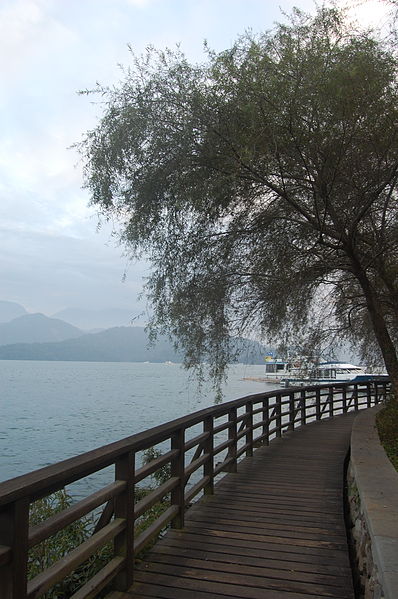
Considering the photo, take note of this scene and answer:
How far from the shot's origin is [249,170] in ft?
21.9

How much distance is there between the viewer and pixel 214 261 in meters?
8.34

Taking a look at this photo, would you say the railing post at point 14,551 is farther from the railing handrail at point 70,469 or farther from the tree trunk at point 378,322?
the tree trunk at point 378,322

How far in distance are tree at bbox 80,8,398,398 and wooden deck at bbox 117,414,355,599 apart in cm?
322

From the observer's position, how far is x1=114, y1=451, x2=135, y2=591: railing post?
3355 mm

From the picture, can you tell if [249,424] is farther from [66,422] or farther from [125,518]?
[66,422]

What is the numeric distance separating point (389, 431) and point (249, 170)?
4721 millimetres

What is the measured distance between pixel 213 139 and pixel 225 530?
4693 millimetres

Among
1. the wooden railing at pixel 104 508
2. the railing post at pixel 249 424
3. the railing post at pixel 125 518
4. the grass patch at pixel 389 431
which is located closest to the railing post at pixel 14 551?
the wooden railing at pixel 104 508

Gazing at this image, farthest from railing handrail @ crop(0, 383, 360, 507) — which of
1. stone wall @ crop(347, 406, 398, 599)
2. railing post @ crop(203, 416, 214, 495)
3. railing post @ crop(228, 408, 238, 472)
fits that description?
railing post @ crop(228, 408, 238, 472)

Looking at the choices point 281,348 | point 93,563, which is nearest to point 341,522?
point 93,563

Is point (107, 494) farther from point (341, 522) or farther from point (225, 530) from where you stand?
point (341, 522)

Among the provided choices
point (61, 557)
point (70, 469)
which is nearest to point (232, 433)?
point (61, 557)

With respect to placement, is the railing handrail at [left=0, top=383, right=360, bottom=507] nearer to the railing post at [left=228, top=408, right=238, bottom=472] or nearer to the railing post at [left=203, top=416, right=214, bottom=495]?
the railing post at [left=203, top=416, right=214, bottom=495]

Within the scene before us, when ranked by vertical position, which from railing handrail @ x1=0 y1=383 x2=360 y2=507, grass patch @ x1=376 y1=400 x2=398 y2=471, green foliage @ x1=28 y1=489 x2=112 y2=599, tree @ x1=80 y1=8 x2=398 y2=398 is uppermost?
A: tree @ x1=80 y1=8 x2=398 y2=398
